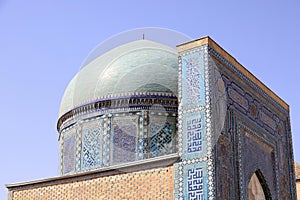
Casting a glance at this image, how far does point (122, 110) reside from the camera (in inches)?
414

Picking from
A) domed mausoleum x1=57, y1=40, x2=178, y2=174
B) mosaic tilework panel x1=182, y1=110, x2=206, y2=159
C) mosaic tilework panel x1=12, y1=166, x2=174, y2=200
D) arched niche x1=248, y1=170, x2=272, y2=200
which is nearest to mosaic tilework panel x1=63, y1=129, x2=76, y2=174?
domed mausoleum x1=57, y1=40, x2=178, y2=174

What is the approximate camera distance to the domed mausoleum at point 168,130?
25.0 ft

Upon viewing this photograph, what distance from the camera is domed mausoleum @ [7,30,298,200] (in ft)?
25.0

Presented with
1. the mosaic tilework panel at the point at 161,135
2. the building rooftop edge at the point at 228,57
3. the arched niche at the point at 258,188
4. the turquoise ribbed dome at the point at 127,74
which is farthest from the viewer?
the turquoise ribbed dome at the point at 127,74

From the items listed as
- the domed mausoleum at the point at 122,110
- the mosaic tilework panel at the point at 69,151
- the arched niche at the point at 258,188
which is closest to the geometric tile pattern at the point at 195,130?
the arched niche at the point at 258,188

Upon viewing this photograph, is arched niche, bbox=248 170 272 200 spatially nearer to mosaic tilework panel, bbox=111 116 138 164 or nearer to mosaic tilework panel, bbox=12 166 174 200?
mosaic tilework panel, bbox=12 166 174 200

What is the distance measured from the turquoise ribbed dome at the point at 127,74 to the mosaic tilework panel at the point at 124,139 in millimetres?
543

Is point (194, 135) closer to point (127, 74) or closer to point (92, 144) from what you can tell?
point (92, 144)

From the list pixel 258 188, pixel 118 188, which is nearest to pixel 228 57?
pixel 258 188

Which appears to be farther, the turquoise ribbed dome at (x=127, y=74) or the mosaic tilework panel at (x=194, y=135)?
the turquoise ribbed dome at (x=127, y=74)

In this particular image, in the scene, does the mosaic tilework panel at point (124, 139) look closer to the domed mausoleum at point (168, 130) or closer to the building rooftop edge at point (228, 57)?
the domed mausoleum at point (168, 130)

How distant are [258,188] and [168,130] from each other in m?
2.07

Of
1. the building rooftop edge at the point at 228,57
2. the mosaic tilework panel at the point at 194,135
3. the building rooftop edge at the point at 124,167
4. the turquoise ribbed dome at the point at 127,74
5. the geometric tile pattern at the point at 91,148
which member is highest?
the turquoise ribbed dome at the point at 127,74

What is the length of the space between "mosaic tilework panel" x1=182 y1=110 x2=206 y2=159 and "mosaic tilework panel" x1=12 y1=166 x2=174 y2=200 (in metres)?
0.37
